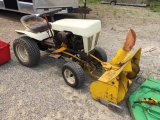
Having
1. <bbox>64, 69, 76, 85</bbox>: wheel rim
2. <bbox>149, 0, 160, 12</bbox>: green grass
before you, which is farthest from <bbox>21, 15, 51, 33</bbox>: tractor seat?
<bbox>149, 0, 160, 12</bbox>: green grass

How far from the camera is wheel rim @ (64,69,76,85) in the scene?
3376 mm

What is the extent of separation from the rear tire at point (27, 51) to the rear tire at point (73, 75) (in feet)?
2.43

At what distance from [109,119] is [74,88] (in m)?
0.83

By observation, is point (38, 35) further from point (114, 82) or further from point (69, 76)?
point (114, 82)

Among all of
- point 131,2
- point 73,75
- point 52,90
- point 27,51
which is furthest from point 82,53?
point 131,2

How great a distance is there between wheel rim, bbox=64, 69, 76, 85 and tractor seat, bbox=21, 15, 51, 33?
85 centimetres

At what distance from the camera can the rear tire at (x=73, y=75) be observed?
3.18m

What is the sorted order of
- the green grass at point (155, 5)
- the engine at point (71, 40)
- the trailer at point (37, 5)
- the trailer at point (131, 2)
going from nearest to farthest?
the engine at point (71, 40) → the trailer at point (37, 5) → the green grass at point (155, 5) → the trailer at point (131, 2)

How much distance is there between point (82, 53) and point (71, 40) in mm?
284

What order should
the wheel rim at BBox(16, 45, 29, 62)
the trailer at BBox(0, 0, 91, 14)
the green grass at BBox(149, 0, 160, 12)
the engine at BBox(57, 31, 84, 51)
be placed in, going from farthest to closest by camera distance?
the green grass at BBox(149, 0, 160, 12)
the trailer at BBox(0, 0, 91, 14)
the wheel rim at BBox(16, 45, 29, 62)
the engine at BBox(57, 31, 84, 51)

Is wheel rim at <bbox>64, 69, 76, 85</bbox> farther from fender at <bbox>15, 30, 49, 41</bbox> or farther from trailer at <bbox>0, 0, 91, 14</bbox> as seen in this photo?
trailer at <bbox>0, 0, 91, 14</bbox>

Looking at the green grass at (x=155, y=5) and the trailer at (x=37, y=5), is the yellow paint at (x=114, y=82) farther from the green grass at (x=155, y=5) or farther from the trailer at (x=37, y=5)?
the green grass at (x=155, y=5)

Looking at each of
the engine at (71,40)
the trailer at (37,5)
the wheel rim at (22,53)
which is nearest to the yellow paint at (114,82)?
the engine at (71,40)

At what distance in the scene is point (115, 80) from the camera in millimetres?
2734
